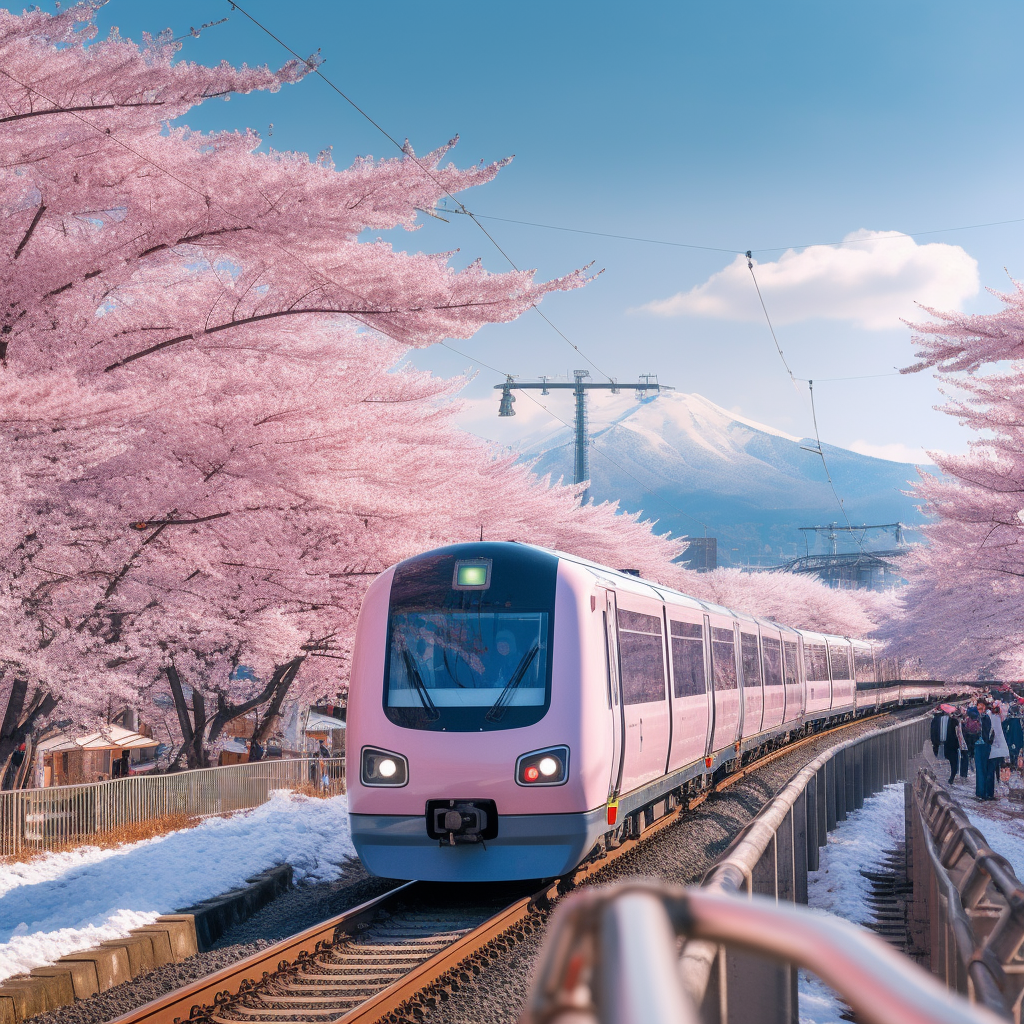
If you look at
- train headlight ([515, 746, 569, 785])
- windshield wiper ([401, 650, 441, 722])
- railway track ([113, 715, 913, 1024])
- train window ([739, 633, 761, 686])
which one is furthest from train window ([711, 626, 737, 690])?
windshield wiper ([401, 650, 441, 722])

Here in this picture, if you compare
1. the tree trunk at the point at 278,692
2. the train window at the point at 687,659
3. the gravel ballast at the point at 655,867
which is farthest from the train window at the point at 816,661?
the train window at the point at 687,659

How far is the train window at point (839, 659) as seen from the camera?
32.0 meters

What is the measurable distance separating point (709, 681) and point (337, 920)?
25.0 feet

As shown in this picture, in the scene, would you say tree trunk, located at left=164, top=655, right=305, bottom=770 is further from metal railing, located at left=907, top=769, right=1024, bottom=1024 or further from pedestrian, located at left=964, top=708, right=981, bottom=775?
metal railing, located at left=907, top=769, right=1024, bottom=1024

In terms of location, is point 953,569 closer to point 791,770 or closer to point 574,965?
point 791,770

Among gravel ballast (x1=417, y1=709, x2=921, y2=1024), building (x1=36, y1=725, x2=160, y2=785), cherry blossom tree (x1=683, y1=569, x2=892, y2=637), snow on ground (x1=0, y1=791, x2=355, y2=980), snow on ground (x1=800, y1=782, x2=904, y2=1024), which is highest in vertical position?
cherry blossom tree (x1=683, y1=569, x2=892, y2=637)

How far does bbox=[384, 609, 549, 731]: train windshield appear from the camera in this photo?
28.4 feet

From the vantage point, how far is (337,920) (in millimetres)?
7566

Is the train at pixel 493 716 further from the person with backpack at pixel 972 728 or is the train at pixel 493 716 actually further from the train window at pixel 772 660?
the person with backpack at pixel 972 728

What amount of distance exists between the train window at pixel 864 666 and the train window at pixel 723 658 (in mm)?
27217

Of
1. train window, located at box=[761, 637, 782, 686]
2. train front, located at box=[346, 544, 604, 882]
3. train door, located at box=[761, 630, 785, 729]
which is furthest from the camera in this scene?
train window, located at box=[761, 637, 782, 686]

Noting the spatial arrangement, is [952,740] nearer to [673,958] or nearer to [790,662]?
[790,662]

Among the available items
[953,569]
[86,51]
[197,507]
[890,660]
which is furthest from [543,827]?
[890,660]

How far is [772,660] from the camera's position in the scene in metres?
20.9
